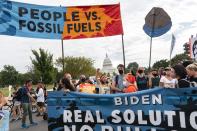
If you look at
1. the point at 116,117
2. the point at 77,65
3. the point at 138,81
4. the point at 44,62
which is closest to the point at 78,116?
the point at 116,117

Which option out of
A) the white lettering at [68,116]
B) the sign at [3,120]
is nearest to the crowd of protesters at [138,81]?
the sign at [3,120]

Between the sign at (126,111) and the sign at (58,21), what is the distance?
4324 mm

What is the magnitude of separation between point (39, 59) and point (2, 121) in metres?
52.9

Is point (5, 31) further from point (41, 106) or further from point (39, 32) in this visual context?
point (41, 106)

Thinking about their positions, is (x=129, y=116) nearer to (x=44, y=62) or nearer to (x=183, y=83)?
(x=183, y=83)

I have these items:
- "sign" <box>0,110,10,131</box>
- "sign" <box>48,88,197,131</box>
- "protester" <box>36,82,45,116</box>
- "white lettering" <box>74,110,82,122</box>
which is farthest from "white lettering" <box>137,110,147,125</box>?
"protester" <box>36,82,45,116</box>

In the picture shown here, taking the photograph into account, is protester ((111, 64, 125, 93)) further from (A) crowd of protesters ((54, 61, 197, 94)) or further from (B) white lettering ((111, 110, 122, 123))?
(B) white lettering ((111, 110, 122, 123))

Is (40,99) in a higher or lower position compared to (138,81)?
lower

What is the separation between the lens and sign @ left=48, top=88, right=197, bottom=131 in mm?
5738

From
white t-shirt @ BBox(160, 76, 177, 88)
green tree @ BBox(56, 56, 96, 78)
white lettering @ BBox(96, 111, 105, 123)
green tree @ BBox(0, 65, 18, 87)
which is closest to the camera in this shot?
white lettering @ BBox(96, 111, 105, 123)

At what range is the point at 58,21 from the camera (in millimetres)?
11172

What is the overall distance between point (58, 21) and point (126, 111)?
5592 millimetres

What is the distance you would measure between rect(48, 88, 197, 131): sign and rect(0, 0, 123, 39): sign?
170 inches

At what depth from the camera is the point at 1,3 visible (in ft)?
33.6
